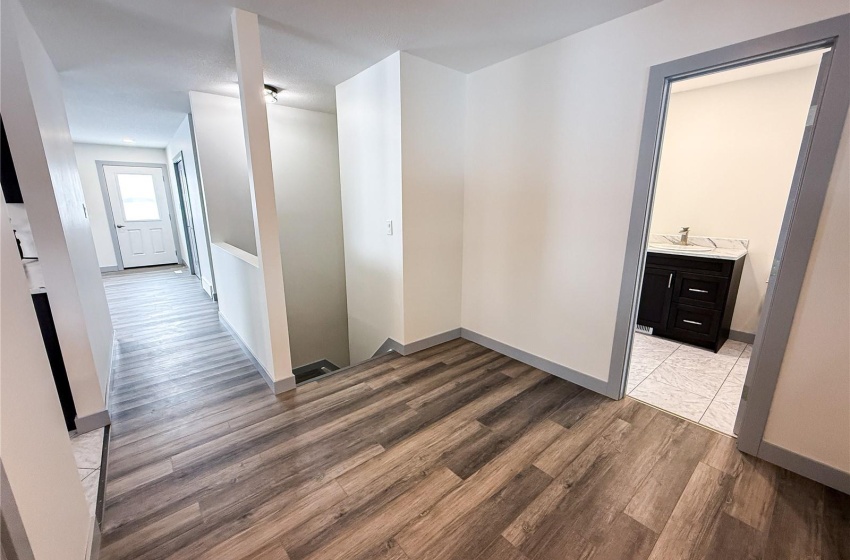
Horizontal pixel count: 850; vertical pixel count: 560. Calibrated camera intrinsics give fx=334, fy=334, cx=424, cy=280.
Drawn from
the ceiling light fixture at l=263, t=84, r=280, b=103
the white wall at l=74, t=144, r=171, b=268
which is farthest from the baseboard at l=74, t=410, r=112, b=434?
the white wall at l=74, t=144, r=171, b=268

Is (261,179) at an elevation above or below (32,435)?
above

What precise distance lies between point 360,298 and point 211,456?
1.96m

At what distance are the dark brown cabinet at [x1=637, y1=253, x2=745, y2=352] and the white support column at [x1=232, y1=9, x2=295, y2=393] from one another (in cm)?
317

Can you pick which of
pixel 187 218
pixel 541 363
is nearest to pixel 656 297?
pixel 541 363

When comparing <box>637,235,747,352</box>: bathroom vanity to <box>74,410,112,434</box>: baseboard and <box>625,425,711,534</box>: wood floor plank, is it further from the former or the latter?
<box>74,410,112,434</box>: baseboard

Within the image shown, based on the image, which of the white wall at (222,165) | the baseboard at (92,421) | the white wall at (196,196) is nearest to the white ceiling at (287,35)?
the white wall at (222,165)

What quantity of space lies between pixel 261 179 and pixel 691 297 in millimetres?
3882

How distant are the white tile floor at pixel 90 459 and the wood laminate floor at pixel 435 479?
0.23 feet

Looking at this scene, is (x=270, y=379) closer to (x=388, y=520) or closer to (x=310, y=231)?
(x=388, y=520)

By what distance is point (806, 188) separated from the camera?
159 centimetres

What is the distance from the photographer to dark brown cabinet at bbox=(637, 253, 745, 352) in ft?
10.0

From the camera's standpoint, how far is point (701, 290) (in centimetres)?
314

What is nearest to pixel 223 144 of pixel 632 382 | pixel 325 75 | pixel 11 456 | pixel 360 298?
pixel 325 75

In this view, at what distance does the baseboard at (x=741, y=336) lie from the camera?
3290 mm
